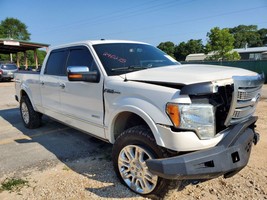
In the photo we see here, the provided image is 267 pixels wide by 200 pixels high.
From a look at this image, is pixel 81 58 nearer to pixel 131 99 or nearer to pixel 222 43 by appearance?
pixel 131 99

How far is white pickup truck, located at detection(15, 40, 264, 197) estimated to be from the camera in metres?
2.46

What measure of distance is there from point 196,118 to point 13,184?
8.39 ft

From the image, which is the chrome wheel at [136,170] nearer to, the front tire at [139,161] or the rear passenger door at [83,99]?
the front tire at [139,161]

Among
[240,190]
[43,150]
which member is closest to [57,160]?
[43,150]

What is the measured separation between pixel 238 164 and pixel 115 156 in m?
1.45

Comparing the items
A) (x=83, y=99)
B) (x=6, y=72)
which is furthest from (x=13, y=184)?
(x=6, y=72)

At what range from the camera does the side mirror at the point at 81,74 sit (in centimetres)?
331

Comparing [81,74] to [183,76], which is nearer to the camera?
[183,76]

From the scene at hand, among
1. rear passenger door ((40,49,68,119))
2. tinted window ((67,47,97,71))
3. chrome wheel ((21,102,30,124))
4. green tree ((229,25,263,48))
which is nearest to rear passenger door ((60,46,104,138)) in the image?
tinted window ((67,47,97,71))

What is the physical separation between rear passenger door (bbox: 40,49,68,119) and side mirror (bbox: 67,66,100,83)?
1.17 meters

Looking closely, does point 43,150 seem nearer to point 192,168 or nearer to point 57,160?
point 57,160

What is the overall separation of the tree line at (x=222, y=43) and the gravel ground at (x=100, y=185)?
122 ft

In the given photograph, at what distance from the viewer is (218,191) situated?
10.1ft

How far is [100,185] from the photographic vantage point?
3.31 meters
